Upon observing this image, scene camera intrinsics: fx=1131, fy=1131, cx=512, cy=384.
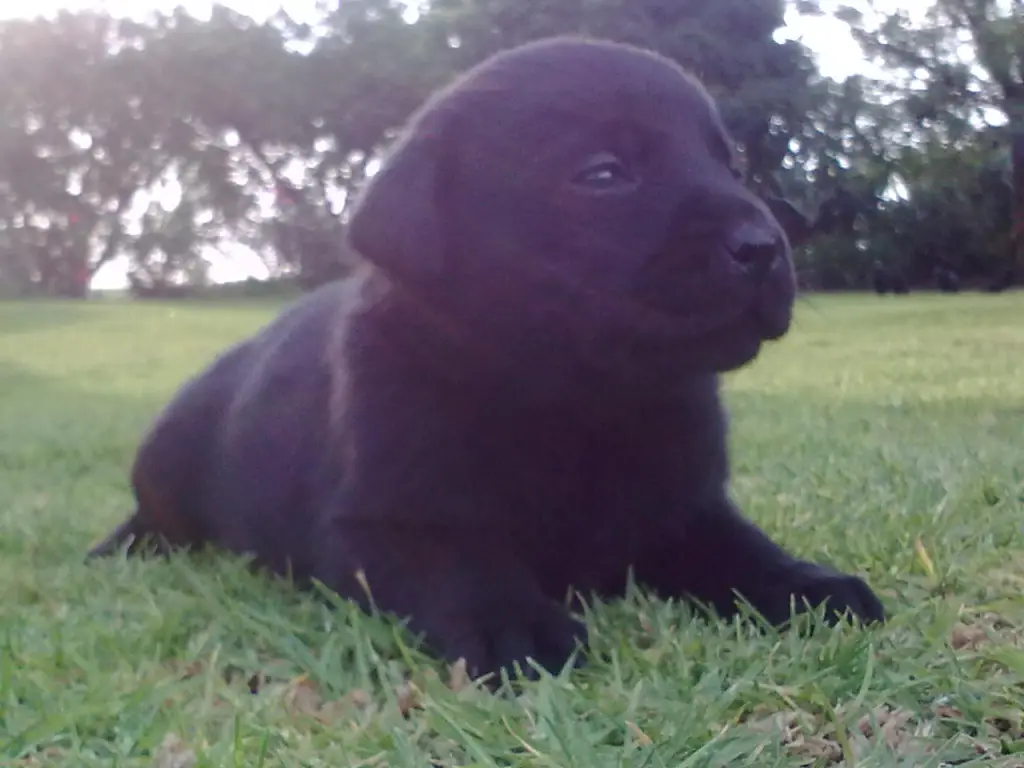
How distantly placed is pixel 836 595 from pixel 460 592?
571 millimetres

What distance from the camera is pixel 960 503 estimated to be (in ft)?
8.28

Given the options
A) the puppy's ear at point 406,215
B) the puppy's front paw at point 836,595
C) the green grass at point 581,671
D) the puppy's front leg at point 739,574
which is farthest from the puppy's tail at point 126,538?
the puppy's front paw at point 836,595

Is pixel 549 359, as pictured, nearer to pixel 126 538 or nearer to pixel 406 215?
pixel 406 215

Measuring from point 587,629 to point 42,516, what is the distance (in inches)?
73.2

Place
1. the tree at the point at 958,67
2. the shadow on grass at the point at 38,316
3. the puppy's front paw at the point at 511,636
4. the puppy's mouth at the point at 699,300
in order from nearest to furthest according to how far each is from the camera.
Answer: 1. the puppy's front paw at the point at 511,636
2. the puppy's mouth at the point at 699,300
3. the tree at the point at 958,67
4. the shadow on grass at the point at 38,316

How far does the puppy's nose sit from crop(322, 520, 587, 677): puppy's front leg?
0.56 metres

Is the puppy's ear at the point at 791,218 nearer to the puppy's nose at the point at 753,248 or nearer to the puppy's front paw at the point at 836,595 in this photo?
the puppy's nose at the point at 753,248

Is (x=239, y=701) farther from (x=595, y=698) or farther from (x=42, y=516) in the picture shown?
(x=42, y=516)

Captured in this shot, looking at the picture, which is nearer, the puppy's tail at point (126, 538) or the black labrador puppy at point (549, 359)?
the black labrador puppy at point (549, 359)

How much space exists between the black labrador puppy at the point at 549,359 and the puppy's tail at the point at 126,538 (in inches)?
27.8

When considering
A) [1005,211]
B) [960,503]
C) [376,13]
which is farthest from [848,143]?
[376,13]

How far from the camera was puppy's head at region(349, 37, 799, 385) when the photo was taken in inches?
65.3

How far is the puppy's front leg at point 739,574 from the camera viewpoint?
1.71m

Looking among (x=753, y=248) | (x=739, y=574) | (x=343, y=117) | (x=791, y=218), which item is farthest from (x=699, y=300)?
(x=343, y=117)
